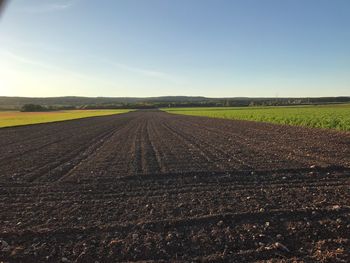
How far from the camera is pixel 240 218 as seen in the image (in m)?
7.30

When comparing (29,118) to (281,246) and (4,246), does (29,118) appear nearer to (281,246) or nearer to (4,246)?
(4,246)

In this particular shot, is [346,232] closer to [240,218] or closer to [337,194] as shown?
[240,218]

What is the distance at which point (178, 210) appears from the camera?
313 inches

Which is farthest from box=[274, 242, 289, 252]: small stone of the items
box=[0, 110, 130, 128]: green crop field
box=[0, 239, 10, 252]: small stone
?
box=[0, 110, 130, 128]: green crop field

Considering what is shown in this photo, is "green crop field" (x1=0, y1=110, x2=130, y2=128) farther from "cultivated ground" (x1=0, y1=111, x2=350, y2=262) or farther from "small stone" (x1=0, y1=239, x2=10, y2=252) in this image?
"small stone" (x1=0, y1=239, x2=10, y2=252)

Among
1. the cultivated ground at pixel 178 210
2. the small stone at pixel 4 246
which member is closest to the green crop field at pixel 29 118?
the cultivated ground at pixel 178 210

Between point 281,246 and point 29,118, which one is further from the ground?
point 281,246

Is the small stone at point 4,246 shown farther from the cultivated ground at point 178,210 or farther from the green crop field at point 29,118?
the green crop field at point 29,118

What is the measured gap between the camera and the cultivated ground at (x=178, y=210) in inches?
228

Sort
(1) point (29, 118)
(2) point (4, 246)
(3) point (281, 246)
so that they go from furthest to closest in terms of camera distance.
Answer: (1) point (29, 118) < (2) point (4, 246) < (3) point (281, 246)

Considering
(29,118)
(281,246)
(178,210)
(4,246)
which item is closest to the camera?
(281,246)

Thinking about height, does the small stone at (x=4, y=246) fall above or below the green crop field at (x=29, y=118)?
above

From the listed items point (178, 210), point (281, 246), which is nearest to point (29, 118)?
point (178, 210)

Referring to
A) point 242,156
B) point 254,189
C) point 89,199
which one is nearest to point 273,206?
point 254,189
